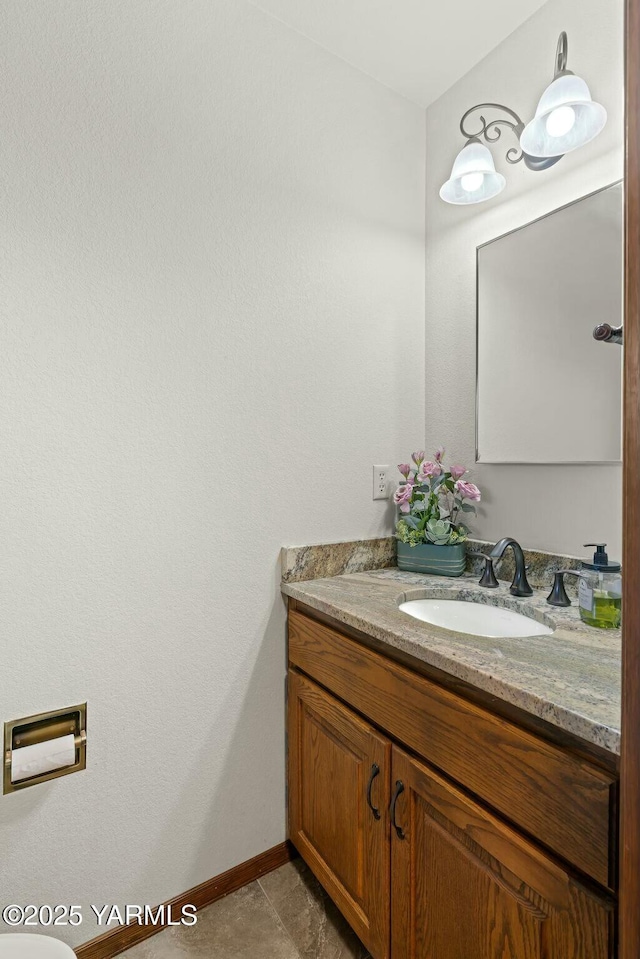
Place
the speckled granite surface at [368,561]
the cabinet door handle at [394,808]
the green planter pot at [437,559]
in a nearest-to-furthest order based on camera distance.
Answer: the cabinet door handle at [394,808], the speckled granite surface at [368,561], the green planter pot at [437,559]

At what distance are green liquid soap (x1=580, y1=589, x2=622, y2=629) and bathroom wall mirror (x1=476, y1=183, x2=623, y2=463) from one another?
0.36m

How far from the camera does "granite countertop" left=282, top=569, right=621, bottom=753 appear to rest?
731 mm

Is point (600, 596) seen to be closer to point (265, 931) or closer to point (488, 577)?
point (488, 577)

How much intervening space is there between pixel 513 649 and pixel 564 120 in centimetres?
126

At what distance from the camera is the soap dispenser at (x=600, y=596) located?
1.09 m

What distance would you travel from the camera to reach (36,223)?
1121 mm

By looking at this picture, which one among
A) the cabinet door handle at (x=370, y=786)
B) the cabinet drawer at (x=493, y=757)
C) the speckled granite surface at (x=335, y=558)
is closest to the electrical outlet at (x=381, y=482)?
the speckled granite surface at (x=335, y=558)

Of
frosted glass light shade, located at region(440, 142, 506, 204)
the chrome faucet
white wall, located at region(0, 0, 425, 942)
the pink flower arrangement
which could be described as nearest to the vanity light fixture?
frosted glass light shade, located at region(440, 142, 506, 204)

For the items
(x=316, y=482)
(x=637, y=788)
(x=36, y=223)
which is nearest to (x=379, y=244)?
(x=316, y=482)

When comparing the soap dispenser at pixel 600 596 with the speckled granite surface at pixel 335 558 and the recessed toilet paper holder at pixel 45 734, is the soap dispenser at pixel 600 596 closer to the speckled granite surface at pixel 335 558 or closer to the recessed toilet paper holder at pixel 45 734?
the speckled granite surface at pixel 335 558

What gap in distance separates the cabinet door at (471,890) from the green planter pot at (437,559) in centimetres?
63

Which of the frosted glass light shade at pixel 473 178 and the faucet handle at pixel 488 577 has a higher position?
the frosted glass light shade at pixel 473 178

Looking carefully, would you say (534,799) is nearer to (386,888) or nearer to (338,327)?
(386,888)

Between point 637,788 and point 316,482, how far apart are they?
1.18 meters
